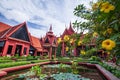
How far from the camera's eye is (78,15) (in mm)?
2277

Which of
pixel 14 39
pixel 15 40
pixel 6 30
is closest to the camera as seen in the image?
pixel 14 39

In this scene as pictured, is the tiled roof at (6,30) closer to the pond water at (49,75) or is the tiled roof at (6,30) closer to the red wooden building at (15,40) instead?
the red wooden building at (15,40)

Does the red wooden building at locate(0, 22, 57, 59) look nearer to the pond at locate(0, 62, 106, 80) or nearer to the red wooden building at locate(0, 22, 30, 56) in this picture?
the red wooden building at locate(0, 22, 30, 56)

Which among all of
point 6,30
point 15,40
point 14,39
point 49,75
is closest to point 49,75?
point 49,75

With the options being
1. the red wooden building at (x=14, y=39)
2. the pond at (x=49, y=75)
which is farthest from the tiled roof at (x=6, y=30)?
the pond at (x=49, y=75)

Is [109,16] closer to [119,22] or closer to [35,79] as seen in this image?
[119,22]

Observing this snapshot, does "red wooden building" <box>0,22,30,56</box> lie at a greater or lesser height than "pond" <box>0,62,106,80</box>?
greater

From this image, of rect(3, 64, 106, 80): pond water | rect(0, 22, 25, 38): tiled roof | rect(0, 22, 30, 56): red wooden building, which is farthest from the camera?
rect(0, 22, 25, 38): tiled roof

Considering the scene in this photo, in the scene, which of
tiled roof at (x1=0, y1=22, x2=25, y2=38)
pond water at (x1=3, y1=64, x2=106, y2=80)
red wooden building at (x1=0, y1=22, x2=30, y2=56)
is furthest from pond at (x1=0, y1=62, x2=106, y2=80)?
tiled roof at (x1=0, y1=22, x2=25, y2=38)

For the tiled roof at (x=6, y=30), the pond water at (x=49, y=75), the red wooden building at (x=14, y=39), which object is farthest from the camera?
the tiled roof at (x=6, y=30)

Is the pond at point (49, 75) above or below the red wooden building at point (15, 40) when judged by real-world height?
below

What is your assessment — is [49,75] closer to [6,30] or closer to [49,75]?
[49,75]

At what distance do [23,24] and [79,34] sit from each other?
20.4m

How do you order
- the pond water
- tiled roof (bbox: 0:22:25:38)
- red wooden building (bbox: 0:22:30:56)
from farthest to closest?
1. tiled roof (bbox: 0:22:25:38)
2. red wooden building (bbox: 0:22:30:56)
3. the pond water
